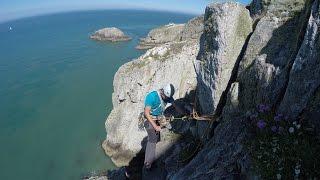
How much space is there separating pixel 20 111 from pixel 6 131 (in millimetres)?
8130

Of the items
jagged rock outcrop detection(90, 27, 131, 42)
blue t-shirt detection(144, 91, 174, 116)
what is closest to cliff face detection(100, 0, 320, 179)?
blue t-shirt detection(144, 91, 174, 116)

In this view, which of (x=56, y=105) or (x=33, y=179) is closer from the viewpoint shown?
(x=33, y=179)

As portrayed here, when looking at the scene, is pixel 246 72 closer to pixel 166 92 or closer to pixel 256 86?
pixel 256 86

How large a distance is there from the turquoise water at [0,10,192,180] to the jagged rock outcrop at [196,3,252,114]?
26401 millimetres

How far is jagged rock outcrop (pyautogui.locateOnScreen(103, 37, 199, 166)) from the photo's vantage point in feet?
106

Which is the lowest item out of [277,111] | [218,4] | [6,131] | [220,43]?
[6,131]

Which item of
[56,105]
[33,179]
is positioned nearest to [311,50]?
[33,179]

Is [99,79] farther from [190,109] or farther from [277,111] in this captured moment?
[277,111]

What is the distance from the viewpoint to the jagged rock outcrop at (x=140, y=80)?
32188mm

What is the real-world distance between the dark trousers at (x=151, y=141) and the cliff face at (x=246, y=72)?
59 cm

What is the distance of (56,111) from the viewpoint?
61875 millimetres

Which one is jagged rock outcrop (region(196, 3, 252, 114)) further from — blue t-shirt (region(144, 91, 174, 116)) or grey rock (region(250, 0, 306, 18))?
blue t-shirt (region(144, 91, 174, 116))

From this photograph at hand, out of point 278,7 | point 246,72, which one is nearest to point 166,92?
point 246,72

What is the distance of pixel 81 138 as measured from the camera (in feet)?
161
